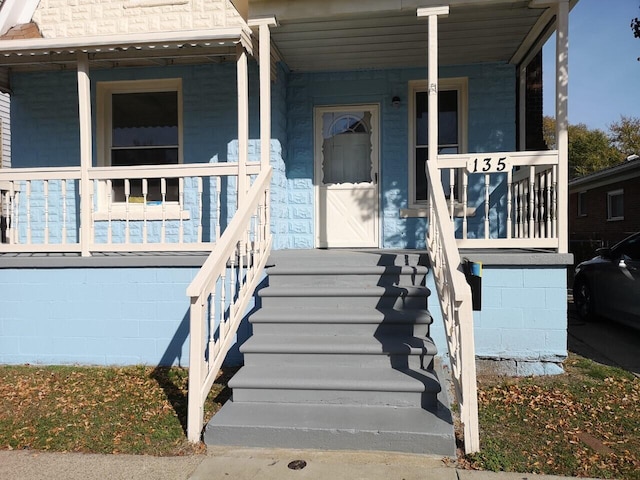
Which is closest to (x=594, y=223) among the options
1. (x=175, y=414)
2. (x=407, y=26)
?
(x=407, y=26)

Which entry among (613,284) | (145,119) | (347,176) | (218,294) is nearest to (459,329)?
(218,294)

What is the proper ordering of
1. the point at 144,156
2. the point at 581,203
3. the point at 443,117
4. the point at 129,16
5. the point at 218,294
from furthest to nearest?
the point at 581,203
the point at 144,156
the point at 443,117
the point at 129,16
the point at 218,294

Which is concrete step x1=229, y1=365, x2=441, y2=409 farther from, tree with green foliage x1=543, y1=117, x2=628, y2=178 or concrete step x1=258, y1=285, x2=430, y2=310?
tree with green foliage x1=543, y1=117, x2=628, y2=178

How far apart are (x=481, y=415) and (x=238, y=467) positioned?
1965mm

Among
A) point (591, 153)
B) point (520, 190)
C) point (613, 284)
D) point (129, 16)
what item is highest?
point (591, 153)

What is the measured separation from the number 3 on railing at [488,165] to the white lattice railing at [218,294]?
2133 millimetres

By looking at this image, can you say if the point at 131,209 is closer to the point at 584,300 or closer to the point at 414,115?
the point at 414,115

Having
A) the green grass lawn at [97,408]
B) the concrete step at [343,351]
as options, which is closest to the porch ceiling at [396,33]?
the concrete step at [343,351]

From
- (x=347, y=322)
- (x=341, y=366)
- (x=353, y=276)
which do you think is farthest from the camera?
(x=353, y=276)

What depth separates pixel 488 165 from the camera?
527cm

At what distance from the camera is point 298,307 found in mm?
4879

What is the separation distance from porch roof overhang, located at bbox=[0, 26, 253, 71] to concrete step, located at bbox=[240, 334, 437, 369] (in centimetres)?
336

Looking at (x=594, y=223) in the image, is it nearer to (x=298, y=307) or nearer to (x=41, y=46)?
(x=298, y=307)

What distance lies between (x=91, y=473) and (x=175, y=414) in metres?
0.90
